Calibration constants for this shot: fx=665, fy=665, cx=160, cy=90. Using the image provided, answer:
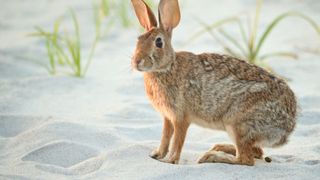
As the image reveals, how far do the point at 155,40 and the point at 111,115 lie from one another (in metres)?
1.81

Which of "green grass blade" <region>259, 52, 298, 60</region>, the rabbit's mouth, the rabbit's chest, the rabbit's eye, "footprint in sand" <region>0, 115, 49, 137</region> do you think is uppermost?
the rabbit's eye

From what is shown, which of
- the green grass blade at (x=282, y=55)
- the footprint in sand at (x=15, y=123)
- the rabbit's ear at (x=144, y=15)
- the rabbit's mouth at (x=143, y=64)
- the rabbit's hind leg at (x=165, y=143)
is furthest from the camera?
the green grass blade at (x=282, y=55)

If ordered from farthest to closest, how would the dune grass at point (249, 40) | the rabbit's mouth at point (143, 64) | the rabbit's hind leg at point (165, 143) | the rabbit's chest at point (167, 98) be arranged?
the dune grass at point (249, 40) < the rabbit's hind leg at point (165, 143) < the rabbit's chest at point (167, 98) < the rabbit's mouth at point (143, 64)

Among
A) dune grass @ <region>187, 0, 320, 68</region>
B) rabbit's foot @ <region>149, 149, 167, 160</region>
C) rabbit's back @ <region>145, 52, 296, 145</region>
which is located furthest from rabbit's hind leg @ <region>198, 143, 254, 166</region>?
dune grass @ <region>187, 0, 320, 68</region>

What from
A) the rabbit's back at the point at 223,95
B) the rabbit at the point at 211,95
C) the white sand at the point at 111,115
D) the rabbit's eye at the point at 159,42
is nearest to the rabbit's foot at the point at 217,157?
the rabbit at the point at 211,95

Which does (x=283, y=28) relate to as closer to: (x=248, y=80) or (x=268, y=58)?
(x=268, y=58)

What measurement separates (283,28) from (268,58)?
1.22 m

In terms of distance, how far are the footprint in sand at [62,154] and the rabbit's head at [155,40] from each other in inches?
38.7

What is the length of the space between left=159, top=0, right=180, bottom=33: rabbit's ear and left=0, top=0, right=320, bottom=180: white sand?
104cm

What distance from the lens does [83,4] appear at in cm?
1155

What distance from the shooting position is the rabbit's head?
5.03 metres

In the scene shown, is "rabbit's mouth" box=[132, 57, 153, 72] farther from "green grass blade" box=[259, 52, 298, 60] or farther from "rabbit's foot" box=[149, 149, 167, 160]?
"green grass blade" box=[259, 52, 298, 60]

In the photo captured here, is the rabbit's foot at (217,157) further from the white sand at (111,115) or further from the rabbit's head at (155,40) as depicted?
the rabbit's head at (155,40)

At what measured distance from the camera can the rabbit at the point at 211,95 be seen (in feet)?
16.6
